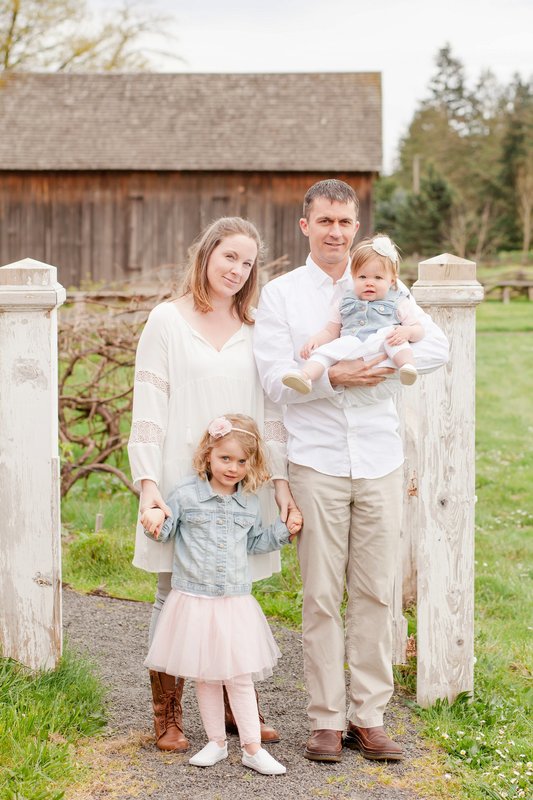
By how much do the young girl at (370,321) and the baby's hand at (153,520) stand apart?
2.16 ft

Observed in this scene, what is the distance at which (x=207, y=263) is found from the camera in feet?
11.8

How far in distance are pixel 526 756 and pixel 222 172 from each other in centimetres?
2244

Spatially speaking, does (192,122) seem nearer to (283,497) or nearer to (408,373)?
(283,497)

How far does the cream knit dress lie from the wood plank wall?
69.4ft

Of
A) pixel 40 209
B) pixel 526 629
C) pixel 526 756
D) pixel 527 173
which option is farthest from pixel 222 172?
pixel 527 173

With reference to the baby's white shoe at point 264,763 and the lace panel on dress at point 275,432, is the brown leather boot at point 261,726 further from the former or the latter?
the lace panel on dress at point 275,432

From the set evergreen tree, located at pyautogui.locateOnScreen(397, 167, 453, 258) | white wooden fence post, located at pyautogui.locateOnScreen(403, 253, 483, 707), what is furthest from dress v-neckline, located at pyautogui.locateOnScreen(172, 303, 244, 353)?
evergreen tree, located at pyautogui.locateOnScreen(397, 167, 453, 258)

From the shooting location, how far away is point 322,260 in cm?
360

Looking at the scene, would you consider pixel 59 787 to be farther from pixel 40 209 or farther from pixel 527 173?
pixel 527 173

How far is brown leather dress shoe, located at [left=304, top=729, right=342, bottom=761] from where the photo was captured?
3.51m

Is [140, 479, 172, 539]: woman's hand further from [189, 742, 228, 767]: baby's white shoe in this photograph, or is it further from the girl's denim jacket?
[189, 742, 228, 767]: baby's white shoe

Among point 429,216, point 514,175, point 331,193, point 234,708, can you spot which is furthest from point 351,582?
point 514,175

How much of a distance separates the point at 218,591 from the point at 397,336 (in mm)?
1104

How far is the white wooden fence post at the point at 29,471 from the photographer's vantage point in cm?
373
